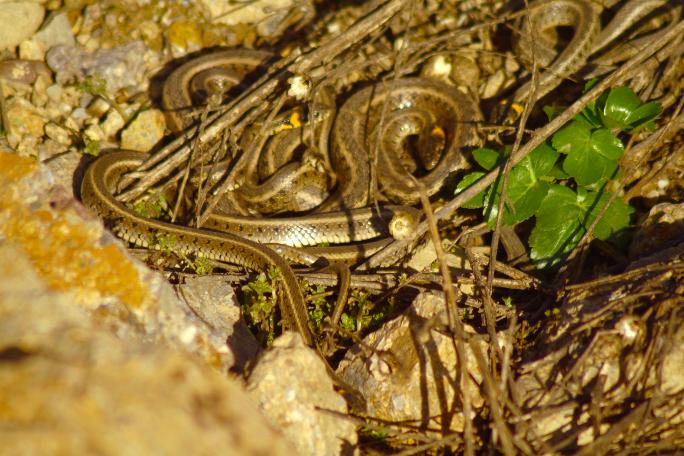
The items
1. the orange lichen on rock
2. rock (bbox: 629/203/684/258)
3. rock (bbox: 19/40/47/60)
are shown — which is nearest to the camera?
the orange lichen on rock

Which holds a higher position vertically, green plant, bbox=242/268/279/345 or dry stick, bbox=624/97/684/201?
dry stick, bbox=624/97/684/201

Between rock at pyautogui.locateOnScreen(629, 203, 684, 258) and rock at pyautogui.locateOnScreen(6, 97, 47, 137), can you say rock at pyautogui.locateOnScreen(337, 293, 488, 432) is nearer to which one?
rock at pyautogui.locateOnScreen(629, 203, 684, 258)

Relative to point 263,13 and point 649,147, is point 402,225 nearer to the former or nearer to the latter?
point 649,147

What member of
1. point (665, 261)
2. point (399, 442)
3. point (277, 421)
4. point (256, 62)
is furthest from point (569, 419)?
point (256, 62)

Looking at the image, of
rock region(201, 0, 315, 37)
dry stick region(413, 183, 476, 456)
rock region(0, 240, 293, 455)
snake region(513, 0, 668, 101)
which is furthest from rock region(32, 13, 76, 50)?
dry stick region(413, 183, 476, 456)

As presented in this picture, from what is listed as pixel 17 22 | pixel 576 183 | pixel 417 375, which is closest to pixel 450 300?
pixel 417 375

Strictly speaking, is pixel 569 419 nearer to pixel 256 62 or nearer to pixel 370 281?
pixel 370 281

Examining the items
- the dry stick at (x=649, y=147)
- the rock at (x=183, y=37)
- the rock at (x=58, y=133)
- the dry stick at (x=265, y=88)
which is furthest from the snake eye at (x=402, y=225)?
the rock at (x=183, y=37)
